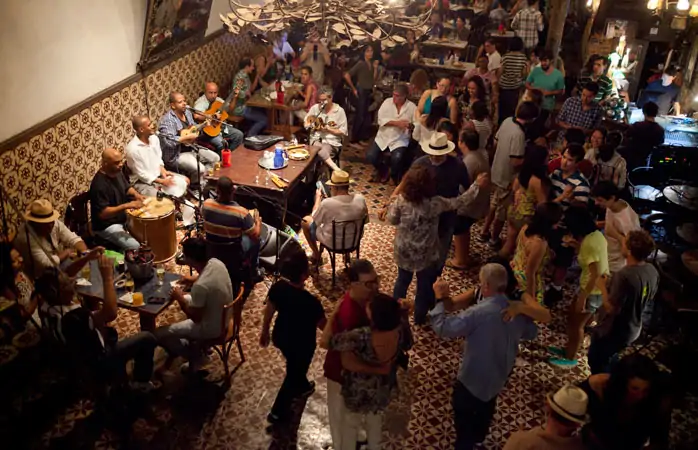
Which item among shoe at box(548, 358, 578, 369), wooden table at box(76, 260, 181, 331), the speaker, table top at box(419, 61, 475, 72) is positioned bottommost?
shoe at box(548, 358, 578, 369)

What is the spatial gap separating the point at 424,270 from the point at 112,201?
3.29 metres

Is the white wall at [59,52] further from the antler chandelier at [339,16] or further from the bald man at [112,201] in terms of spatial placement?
the antler chandelier at [339,16]

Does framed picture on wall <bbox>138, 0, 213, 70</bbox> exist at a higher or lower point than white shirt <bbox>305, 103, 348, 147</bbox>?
higher

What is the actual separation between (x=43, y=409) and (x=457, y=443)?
3.21 m

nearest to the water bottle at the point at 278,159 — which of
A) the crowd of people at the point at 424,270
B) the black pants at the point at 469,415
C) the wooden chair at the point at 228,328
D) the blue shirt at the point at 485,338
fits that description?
the crowd of people at the point at 424,270

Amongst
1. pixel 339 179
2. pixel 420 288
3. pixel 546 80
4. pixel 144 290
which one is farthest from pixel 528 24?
pixel 144 290

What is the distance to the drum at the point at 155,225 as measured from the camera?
628cm

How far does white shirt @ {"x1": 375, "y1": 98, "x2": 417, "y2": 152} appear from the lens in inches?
331

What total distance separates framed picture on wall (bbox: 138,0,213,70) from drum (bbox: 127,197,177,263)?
2.11m

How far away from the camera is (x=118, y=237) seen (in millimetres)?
6172

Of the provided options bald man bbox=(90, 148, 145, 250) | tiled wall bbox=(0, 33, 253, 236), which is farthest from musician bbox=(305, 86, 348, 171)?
bald man bbox=(90, 148, 145, 250)

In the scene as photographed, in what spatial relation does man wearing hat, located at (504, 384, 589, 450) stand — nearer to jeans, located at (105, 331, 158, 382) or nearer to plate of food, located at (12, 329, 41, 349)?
jeans, located at (105, 331, 158, 382)

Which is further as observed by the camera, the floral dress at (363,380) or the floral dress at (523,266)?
the floral dress at (523,266)

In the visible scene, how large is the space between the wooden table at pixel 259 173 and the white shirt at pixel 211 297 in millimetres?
2160
